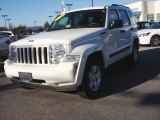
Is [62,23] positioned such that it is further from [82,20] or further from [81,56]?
[81,56]

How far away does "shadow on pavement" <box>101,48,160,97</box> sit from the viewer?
6.77m

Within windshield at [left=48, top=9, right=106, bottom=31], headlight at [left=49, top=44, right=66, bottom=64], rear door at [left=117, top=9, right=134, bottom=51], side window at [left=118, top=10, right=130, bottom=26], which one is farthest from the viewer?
side window at [left=118, top=10, right=130, bottom=26]

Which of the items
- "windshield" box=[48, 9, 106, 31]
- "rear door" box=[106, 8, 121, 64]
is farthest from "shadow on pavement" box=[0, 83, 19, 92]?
Answer: "rear door" box=[106, 8, 121, 64]

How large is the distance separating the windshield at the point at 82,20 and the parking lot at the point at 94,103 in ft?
5.05

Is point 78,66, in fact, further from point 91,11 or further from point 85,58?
point 91,11

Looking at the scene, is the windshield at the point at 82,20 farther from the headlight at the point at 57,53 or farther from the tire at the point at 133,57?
the tire at the point at 133,57

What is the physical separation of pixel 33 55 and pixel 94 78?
1332mm

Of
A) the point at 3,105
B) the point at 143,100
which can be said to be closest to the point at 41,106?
the point at 3,105

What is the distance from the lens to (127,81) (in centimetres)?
736

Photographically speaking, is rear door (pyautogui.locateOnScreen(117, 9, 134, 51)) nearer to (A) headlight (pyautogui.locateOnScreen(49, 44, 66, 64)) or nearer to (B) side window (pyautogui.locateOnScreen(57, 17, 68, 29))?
(B) side window (pyautogui.locateOnScreen(57, 17, 68, 29))

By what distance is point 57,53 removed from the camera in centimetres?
549

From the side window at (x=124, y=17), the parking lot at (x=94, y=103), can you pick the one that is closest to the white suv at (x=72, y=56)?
the parking lot at (x=94, y=103)

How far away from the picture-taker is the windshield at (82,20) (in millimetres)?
6966

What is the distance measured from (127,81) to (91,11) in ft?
6.51
